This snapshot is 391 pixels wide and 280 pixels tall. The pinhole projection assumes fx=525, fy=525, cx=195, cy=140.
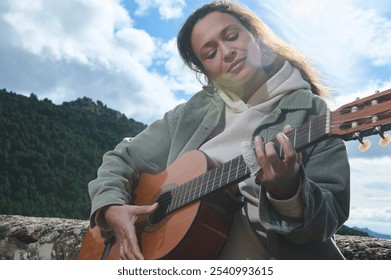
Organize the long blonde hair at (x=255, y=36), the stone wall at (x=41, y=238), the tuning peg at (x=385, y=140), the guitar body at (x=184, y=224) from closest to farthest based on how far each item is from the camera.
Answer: the tuning peg at (x=385, y=140)
the guitar body at (x=184, y=224)
the long blonde hair at (x=255, y=36)
the stone wall at (x=41, y=238)

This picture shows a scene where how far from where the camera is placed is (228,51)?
105 cm

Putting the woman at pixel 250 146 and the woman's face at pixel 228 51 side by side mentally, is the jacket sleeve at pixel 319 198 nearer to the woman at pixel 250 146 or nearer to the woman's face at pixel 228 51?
Answer: the woman at pixel 250 146

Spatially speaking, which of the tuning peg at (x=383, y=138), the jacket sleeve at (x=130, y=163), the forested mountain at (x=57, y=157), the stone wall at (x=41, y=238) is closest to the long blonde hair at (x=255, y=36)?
the jacket sleeve at (x=130, y=163)

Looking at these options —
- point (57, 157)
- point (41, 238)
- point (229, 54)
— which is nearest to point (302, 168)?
point (229, 54)

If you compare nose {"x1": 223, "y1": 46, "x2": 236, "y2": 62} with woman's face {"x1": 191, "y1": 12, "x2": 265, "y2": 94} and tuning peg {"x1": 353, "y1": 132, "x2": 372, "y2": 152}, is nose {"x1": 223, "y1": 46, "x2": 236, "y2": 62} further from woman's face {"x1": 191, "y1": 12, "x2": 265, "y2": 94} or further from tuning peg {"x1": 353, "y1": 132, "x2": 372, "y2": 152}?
tuning peg {"x1": 353, "y1": 132, "x2": 372, "y2": 152}

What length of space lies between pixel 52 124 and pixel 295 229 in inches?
64.7

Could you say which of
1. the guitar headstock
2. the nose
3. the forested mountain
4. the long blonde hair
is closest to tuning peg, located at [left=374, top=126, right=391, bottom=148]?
the guitar headstock

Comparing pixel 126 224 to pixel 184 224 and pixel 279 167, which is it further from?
pixel 279 167

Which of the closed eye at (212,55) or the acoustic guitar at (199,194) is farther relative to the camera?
the closed eye at (212,55)

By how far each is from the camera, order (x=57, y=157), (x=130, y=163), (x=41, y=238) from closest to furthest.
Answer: (x=130, y=163) < (x=41, y=238) < (x=57, y=157)

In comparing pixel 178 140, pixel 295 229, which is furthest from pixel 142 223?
pixel 295 229

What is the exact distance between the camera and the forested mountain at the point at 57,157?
183 centimetres

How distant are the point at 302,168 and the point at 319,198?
0.18 feet
